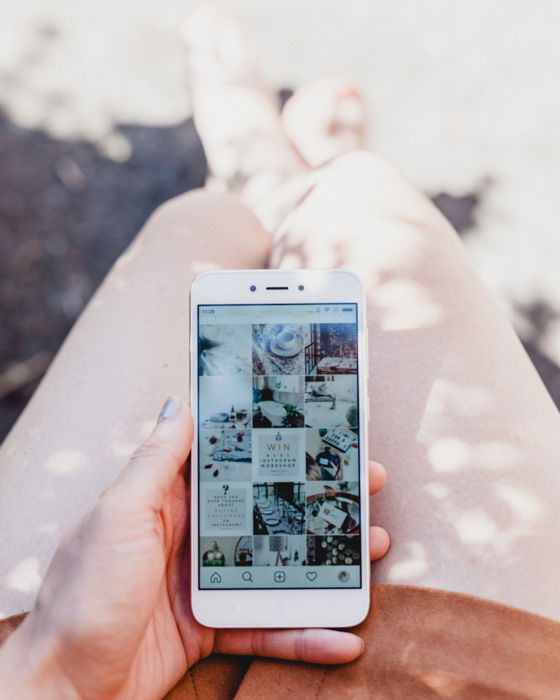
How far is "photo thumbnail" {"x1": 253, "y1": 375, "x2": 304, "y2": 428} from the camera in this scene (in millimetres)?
1331

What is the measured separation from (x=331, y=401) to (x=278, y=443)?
141 millimetres

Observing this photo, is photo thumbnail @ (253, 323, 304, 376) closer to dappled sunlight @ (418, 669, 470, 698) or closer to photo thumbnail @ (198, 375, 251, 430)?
photo thumbnail @ (198, 375, 251, 430)

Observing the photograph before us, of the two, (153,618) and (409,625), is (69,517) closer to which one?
(153,618)

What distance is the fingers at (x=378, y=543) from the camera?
1.30 meters

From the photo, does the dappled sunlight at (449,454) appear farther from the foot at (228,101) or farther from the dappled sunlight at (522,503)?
the foot at (228,101)

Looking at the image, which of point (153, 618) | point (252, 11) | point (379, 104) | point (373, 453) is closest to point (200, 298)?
point (373, 453)

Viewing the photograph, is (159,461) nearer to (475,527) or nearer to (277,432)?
(277,432)

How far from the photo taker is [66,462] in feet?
4.71

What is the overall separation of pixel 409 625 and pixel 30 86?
2.46m

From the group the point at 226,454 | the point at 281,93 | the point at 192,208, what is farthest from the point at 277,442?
the point at 281,93

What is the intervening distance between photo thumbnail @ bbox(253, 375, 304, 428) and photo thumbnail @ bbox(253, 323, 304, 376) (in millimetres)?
17

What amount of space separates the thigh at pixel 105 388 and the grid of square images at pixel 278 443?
9.2 inches

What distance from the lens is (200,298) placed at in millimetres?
1344

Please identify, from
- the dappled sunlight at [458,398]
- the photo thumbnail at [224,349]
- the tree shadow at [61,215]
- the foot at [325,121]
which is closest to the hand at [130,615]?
the photo thumbnail at [224,349]
